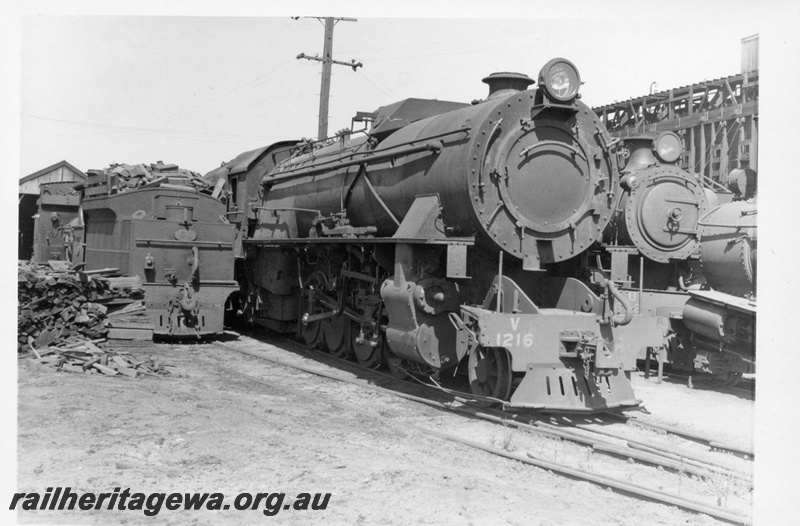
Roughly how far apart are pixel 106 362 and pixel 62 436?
10.1ft

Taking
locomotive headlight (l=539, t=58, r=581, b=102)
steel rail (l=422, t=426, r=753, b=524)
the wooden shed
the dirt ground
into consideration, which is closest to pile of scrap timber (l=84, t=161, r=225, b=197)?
the wooden shed

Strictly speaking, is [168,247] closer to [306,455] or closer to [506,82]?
[506,82]

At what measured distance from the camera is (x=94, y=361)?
9117 mm

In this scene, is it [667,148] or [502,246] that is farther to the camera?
[667,148]

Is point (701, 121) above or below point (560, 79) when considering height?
above

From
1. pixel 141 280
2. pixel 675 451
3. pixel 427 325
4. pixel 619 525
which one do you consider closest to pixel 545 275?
pixel 427 325

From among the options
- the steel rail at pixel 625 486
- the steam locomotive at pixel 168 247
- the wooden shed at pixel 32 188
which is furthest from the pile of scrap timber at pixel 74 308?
the wooden shed at pixel 32 188

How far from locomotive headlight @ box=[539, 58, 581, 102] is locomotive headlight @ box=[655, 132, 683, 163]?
15.5 feet

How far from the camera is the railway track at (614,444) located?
5.24 meters

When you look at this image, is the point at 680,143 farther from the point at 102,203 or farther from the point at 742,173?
the point at 102,203

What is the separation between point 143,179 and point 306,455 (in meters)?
10.1

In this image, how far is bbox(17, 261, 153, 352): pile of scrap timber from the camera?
32.8ft

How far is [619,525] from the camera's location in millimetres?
4641

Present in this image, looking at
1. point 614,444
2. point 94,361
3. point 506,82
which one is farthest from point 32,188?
point 614,444
